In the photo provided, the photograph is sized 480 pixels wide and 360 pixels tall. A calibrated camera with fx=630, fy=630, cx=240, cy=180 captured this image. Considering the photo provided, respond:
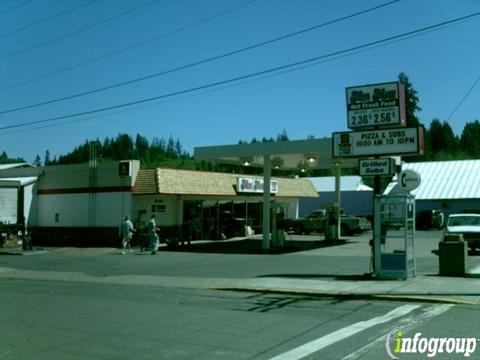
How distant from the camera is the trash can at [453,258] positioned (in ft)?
53.7

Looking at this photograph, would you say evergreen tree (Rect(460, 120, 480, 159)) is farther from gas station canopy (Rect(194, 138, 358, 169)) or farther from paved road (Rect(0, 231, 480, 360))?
paved road (Rect(0, 231, 480, 360))

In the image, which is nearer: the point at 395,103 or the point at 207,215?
Result: the point at 395,103

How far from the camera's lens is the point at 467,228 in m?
25.2

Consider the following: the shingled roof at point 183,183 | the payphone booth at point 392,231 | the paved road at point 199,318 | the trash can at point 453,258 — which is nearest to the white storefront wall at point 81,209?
the shingled roof at point 183,183

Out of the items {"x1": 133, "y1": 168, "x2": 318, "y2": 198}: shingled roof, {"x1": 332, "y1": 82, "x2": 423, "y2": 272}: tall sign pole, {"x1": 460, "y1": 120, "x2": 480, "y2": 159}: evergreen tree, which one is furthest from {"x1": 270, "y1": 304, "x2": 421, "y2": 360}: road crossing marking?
{"x1": 460, "y1": 120, "x2": 480, "y2": 159}: evergreen tree

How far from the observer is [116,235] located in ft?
111

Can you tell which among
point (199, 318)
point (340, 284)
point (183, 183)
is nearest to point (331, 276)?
point (340, 284)

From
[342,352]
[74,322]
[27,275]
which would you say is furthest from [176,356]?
[27,275]

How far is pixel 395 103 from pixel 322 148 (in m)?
9.31

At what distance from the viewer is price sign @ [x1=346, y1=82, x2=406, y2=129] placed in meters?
16.9

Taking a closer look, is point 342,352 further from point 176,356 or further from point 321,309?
point 321,309

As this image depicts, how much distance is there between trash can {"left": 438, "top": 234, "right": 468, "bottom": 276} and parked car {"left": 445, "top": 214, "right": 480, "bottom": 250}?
7893mm

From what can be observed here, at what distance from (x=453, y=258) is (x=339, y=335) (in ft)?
27.0

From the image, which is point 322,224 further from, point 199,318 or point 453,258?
point 199,318
